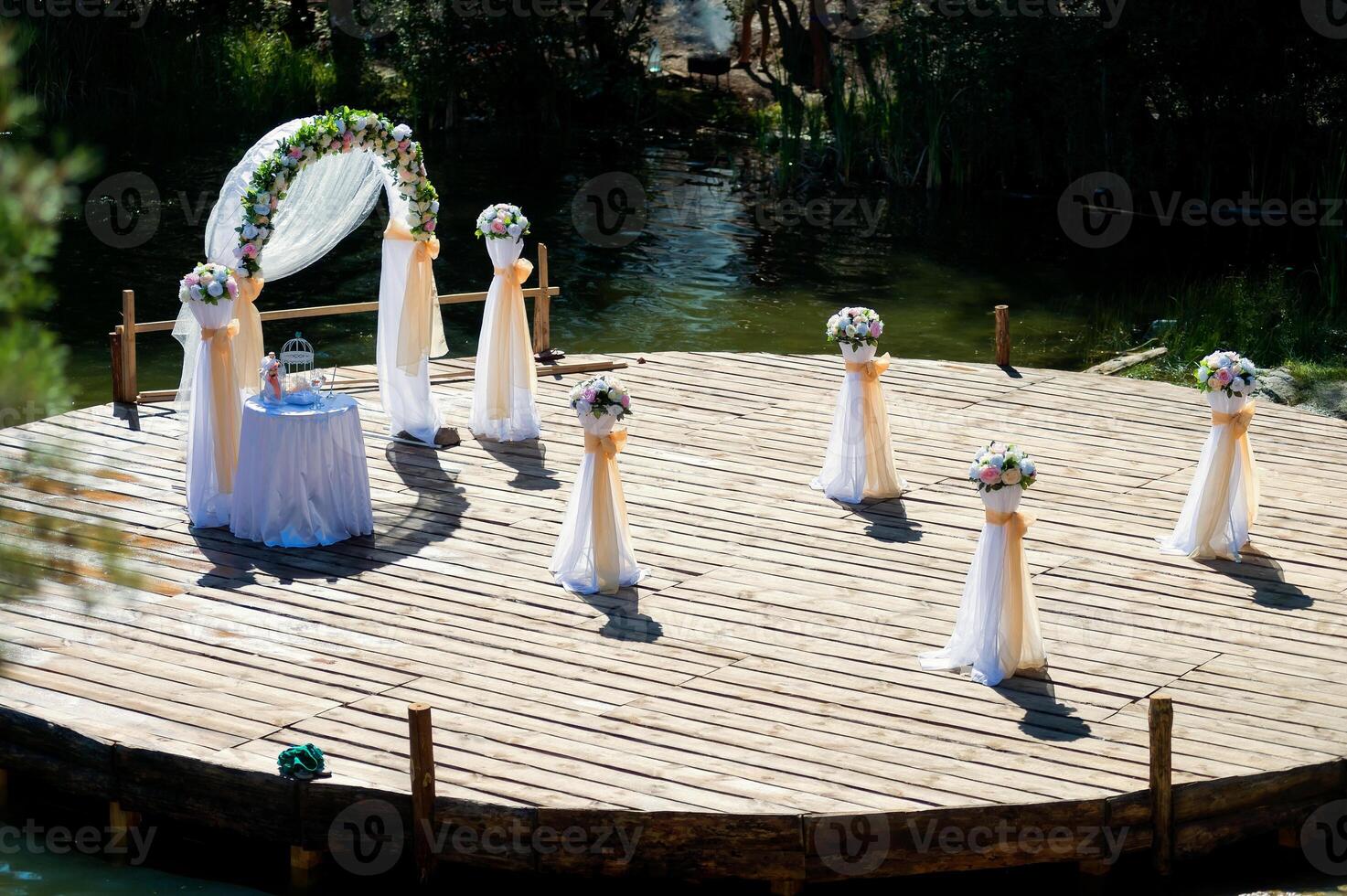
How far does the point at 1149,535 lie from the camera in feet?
36.8

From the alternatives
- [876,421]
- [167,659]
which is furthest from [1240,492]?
[167,659]

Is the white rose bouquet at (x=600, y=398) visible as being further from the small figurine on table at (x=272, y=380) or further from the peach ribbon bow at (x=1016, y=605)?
the peach ribbon bow at (x=1016, y=605)

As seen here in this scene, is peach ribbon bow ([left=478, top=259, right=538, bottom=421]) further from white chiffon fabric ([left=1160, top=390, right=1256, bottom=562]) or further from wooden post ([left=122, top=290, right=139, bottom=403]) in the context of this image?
white chiffon fabric ([left=1160, top=390, right=1256, bottom=562])

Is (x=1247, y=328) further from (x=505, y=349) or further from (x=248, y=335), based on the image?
(x=248, y=335)

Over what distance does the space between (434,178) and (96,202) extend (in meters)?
5.92

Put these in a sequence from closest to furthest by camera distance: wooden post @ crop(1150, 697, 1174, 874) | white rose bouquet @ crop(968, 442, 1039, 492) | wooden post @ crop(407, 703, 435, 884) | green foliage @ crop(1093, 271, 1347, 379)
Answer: wooden post @ crop(407, 703, 435, 884) < wooden post @ crop(1150, 697, 1174, 874) < white rose bouquet @ crop(968, 442, 1039, 492) < green foliage @ crop(1093, 271, 1347, 379)

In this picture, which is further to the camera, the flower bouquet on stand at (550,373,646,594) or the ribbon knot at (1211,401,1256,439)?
the ribbon knot at (1211,401,1256,439)

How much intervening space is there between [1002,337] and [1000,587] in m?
6.85

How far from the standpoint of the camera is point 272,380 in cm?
1062

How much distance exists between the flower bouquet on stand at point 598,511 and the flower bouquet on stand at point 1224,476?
384 cm

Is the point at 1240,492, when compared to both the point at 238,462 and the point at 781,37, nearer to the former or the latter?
the point at 238,462

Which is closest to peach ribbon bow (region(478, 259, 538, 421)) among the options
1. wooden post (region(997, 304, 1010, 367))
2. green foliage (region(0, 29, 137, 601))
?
wooden post (region(997, 304, 1010, 367))

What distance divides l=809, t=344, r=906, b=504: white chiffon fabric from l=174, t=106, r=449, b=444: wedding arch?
10.9ft

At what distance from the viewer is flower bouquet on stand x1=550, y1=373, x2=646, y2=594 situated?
9.71m
